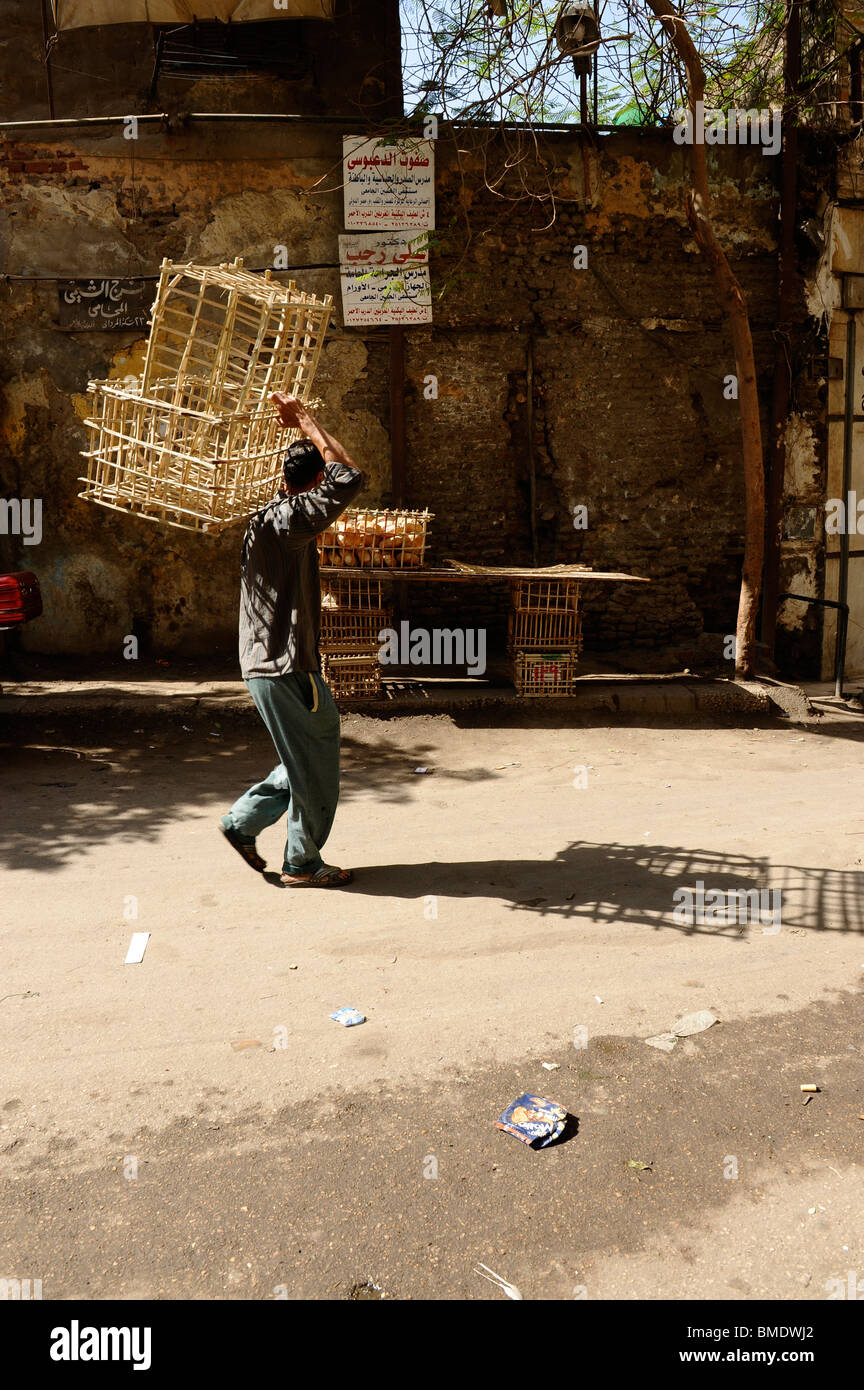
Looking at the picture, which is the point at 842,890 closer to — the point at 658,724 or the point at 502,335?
the point at 658,724

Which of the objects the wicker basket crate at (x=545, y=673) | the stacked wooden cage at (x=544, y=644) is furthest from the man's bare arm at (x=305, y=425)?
the wicker basket crate at (x=545, y=673)

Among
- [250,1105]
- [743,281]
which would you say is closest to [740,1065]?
[250,1105]

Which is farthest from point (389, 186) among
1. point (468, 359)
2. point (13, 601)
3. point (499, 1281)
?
point (499, 1281)

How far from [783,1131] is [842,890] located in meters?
1.97

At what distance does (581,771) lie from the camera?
22.6 ft

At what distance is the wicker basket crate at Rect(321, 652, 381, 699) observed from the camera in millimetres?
8359

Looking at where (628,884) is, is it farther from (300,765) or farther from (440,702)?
(440,702)

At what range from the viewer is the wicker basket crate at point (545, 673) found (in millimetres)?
8422

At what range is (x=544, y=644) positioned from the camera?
27.7ft

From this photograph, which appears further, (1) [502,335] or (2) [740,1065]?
(1) [502,335]

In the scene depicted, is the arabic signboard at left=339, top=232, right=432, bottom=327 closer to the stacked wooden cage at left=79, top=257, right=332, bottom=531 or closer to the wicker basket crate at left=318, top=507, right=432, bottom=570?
the wicker basket crate at left=318, top=507, right=432, bottom=570

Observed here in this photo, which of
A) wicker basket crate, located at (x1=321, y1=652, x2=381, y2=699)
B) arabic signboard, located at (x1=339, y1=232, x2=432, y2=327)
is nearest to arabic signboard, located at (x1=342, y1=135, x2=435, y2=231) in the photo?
arabic signboard, located at (x1=339, y1=232, x2=432, y2=327)

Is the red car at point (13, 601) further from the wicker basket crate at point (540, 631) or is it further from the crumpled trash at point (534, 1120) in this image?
the crumpled trash at point (534, 1120)

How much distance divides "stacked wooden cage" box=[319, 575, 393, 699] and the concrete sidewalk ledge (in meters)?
0.16
